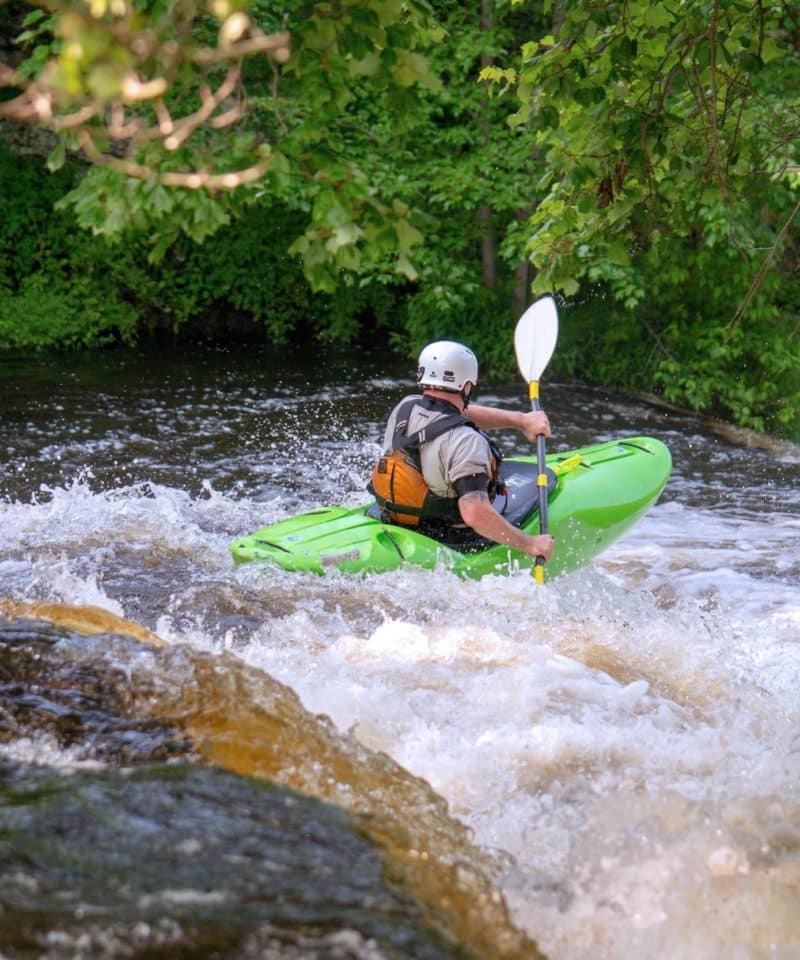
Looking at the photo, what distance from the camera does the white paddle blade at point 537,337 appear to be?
609cm

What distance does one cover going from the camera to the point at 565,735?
309 cm

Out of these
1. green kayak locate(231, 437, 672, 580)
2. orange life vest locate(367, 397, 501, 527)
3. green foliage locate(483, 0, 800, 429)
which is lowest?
green kayak locate(231, 437, 672, 580)

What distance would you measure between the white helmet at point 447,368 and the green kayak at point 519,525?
0.69m

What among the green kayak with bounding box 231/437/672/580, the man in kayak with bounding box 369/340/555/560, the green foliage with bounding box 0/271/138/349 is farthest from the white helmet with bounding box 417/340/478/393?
the green foliage with bounding box 0/271/138/349

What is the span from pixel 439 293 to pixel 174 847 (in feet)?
29.5

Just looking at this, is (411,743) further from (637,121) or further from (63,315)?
(63,315)

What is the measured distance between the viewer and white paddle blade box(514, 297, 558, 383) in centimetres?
609

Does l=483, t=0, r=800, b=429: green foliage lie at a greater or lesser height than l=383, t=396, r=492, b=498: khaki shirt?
greater

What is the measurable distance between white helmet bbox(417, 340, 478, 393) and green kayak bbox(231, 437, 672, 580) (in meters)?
0.69

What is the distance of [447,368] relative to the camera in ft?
15.9

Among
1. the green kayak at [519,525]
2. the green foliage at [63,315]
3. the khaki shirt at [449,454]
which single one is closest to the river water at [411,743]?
the green kayak at [519,525]

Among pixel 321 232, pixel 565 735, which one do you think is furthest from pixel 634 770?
pixel 321 232

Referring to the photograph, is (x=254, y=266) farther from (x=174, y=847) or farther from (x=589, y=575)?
(x=174, y=847)

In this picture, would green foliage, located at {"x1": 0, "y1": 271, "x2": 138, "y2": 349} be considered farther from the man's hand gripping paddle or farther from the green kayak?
the green kayak
